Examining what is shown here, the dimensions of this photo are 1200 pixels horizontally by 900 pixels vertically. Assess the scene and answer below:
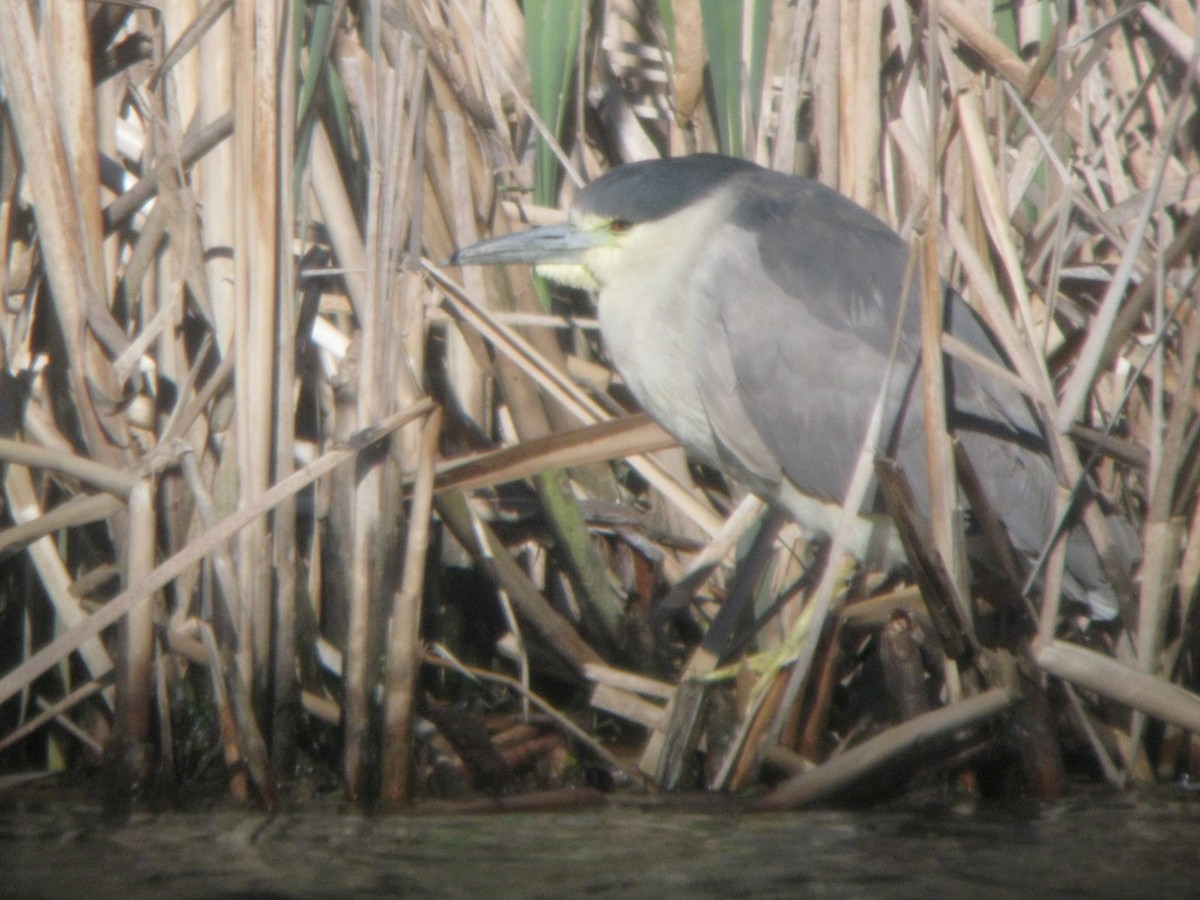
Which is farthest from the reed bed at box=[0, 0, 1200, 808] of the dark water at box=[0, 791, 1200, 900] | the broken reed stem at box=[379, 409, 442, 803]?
the dark water at box=[0, 791, 1200, 900]

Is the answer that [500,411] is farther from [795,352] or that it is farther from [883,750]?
[883,750]

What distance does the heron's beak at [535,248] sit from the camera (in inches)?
121

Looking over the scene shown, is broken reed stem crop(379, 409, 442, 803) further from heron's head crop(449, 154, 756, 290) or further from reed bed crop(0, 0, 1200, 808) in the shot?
heron's head crop(449, 154, 756, 290)

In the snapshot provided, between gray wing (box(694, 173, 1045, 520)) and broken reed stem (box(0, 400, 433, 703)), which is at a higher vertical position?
gray wing (box(694, 173, 1045, 520))

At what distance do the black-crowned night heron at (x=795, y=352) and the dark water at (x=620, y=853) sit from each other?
2.27ft

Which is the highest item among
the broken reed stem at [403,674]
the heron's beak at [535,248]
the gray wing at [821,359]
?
the heron's beak at [535,248]

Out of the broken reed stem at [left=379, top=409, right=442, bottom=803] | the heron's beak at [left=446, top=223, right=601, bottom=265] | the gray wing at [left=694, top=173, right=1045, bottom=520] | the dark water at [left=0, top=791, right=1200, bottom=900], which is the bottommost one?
the dark water at [left=0, top=791, right=1200, bottom=900]

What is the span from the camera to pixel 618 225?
3270 millimetres

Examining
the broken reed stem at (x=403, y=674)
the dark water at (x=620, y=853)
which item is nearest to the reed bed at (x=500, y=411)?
the broken reed stem at (x=403, y=674)

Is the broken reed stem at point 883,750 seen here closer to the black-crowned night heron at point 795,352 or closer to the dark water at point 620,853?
the dark water at point 620,853

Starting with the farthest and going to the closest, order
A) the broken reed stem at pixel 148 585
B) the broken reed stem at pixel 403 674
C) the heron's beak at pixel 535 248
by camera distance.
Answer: the heron's beak at pixel 535 248
the broken reed stem at pixel 403 674
the broken reed stem at pixel 148 585

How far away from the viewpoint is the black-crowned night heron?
309 cm

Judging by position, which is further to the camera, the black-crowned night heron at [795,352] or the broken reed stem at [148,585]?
the black-crowned night heron at [795,352]

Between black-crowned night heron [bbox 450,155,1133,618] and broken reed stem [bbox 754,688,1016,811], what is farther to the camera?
black-crowned night heron [bbox 450,155,1133,618]
